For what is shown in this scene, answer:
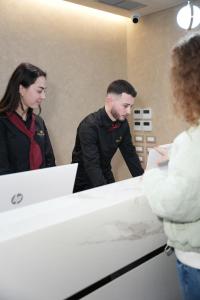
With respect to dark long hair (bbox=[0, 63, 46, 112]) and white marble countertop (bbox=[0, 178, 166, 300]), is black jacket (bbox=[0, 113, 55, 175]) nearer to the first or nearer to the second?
dark long hair (bbox=[0, 63, 46, 112])

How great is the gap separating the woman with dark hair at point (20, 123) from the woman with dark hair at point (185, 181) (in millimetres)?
1242

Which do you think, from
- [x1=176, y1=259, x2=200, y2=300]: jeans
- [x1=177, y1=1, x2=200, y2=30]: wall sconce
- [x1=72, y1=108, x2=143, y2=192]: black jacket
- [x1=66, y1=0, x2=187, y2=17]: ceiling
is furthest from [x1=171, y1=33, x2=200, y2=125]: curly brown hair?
[x1=66, y1=0, x2=187, y2=17]: ceiling

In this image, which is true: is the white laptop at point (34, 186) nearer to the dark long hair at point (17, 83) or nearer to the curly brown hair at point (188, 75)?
the curly brown hair at point (188, 75)

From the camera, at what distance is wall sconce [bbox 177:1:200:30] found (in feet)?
9.65

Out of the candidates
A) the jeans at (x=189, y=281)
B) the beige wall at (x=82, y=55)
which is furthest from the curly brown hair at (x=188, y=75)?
the beige wall at (x=82, y=55)

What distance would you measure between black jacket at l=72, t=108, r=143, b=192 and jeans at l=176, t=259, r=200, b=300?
101 centimetres

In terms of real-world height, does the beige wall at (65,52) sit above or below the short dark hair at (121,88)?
above

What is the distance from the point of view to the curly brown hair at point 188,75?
3.28 feet

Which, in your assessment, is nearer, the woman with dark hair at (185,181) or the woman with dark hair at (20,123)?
the woman with dark hair at (185,181)

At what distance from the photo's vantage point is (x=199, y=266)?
105 cm

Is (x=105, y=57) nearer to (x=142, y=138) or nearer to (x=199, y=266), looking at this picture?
(x=142, y=138)

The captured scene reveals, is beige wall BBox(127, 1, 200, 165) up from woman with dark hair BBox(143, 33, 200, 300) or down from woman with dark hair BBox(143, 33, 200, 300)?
up

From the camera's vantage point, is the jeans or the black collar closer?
the jeans

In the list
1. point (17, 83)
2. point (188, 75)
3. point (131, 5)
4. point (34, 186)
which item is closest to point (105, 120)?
point (17, 83)
